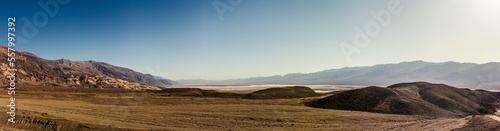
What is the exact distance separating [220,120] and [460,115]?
3302 cm

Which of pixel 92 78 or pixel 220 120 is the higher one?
pixel 92 78

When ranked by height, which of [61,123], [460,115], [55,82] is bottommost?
[460,115]

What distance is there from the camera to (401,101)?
49500 millimetres

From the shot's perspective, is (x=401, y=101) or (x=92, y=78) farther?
(x=92, y=78)

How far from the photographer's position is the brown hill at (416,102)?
46938 millimetres

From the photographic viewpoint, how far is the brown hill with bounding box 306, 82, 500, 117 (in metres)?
46.9

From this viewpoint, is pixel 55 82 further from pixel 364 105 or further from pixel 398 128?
pixel 398 128

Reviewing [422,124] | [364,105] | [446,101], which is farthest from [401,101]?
[422,124]

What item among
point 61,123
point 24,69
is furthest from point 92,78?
point 61,123

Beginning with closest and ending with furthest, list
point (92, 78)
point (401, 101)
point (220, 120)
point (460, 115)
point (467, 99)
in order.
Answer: point (220, 120), point (460, 115), point (401, 101), point (467, 99), point (92, 78)

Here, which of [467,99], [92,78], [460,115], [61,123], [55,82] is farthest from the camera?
[92,78]

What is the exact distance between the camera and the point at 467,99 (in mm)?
56875

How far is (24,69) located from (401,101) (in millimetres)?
152851

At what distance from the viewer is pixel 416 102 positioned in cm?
4969
